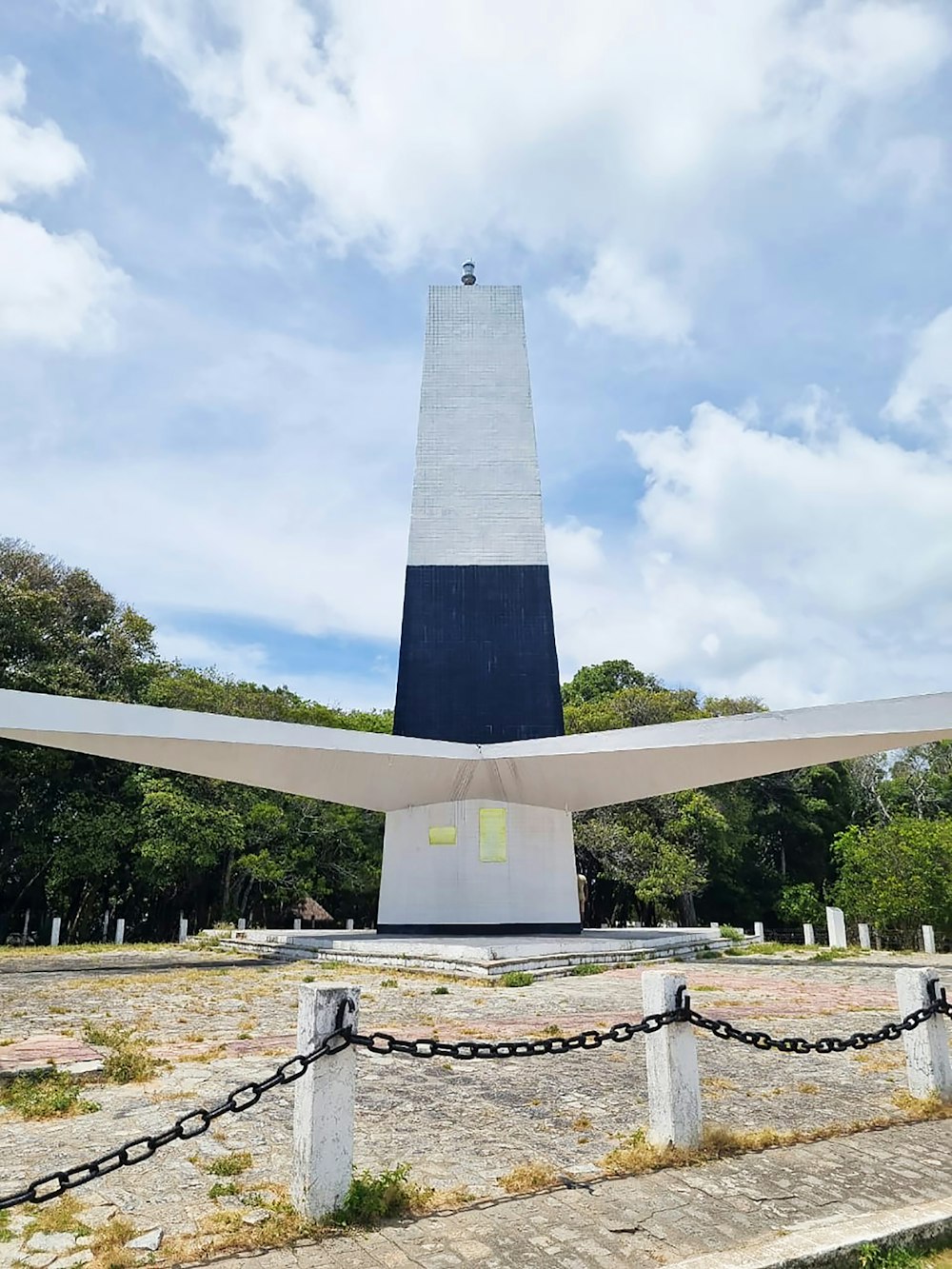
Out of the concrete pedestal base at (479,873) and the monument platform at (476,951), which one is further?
the concrete pedestal base at (479,873)

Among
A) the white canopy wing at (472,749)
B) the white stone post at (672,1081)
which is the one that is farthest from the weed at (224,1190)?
the white canopy wing at (472,749)

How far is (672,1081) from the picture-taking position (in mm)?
3781

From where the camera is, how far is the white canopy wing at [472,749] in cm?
1038

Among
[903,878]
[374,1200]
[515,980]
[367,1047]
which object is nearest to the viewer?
[374,1200]

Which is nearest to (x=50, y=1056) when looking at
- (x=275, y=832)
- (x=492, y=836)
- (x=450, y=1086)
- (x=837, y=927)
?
(x=450, y=1086)

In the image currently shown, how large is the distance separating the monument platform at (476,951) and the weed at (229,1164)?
6799mm

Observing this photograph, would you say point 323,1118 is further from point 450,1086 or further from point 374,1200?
point 450,1086

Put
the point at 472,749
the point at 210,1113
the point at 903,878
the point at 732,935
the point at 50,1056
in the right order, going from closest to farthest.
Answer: the point at 210,1113
the point at 50,1056
the point at 472,749
the point at 903,878
the point at 732,935

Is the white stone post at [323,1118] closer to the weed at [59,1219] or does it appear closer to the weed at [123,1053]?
the weed at [59,1219]

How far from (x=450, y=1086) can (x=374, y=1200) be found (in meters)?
1.98

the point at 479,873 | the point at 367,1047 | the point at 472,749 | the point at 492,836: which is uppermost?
the point at 472,749

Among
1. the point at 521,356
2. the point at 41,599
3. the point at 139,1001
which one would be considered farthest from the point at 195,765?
the point at 41,599

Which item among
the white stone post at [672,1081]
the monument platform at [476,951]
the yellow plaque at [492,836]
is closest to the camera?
the white stone post at [672,1081]

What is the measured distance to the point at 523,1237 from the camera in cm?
294
